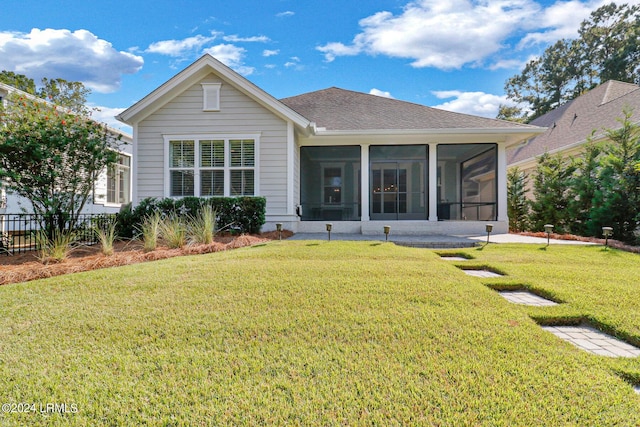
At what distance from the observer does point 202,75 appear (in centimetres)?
896

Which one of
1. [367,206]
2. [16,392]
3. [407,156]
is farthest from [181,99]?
[16,392]

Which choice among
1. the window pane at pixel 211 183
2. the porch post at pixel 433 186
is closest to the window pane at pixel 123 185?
the window pane at pixel 211 183

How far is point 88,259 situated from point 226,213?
10.7ft

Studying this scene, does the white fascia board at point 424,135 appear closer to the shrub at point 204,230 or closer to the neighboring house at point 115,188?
the shrub at point 204,230

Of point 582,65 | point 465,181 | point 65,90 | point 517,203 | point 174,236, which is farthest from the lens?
point 582,65

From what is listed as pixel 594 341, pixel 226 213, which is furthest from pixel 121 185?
pixel 594 341

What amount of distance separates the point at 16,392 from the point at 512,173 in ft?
47.6

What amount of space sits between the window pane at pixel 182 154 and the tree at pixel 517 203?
11.7 meters

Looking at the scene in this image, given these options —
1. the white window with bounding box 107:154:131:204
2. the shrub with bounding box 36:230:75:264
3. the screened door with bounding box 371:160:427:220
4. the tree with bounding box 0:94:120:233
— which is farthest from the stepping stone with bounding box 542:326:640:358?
the white window with bounding box 107:154:131:204

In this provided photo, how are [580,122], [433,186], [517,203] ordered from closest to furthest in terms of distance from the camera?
[433,186] → [517,203] → [580,122]

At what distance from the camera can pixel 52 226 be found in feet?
21.4

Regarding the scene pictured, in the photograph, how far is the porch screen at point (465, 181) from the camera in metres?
11.7

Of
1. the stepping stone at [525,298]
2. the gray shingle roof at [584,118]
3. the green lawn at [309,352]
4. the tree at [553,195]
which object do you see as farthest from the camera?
the gray shingle roof at [584,118]

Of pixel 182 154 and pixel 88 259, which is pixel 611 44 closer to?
pixel 182 154
